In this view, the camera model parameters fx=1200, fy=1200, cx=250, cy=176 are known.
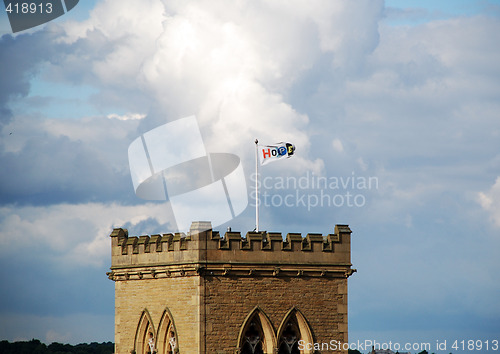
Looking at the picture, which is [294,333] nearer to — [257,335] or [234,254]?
[257,335]

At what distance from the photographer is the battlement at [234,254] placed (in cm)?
5338

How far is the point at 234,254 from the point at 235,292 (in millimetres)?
1705

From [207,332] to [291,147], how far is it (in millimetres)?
10277

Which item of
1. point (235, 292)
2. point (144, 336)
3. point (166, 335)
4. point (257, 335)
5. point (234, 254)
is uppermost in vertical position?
point (234, 254)

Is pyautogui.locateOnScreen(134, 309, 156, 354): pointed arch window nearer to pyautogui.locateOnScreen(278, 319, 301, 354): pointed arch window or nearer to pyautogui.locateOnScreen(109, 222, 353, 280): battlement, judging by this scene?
pyautogui.locateOnScreen(109, 222, 353, 280): battlement

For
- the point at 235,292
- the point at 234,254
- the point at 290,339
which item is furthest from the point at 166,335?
the point at 290,339

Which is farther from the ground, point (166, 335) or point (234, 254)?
point (234, 254)

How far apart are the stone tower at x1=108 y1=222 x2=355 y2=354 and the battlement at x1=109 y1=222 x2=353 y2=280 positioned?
0.04 m

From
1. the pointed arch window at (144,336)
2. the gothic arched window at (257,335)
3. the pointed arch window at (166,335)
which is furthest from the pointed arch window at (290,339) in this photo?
the pointed arch window at (144,336)

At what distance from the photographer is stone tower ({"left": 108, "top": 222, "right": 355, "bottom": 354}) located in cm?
5303

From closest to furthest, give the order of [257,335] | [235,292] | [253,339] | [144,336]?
[235,292] → [253,339] → [257,335] → [144,336]

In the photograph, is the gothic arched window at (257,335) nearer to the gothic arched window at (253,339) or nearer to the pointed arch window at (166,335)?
the gothic arched window at (253,339)

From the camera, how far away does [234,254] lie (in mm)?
53750

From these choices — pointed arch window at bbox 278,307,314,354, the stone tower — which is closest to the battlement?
the stone tower
